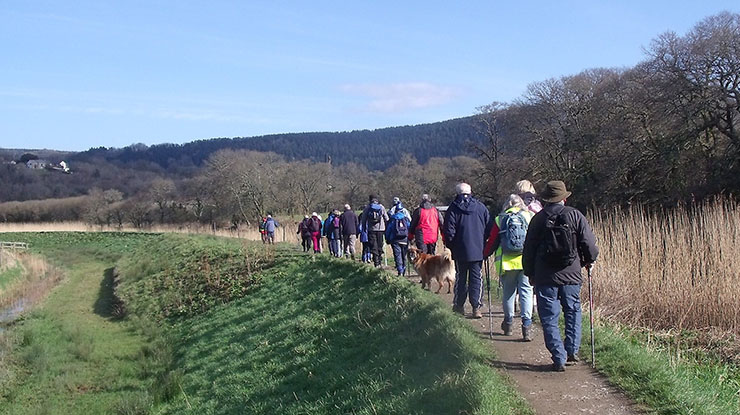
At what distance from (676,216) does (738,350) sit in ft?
10.8

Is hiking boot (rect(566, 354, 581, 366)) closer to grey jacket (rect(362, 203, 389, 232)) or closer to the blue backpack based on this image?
the blue backpack

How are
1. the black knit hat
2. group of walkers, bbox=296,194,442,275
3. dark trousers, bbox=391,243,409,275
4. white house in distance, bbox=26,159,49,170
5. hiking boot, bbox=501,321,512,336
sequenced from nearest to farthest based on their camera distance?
the black knit hat
hiking boot, bbox=501,321,512,336
group of walkers, bbox=296,194,442,275
dark trousers, bbox=391,243,409,275
white house in distance, bbox=26,159,49,170

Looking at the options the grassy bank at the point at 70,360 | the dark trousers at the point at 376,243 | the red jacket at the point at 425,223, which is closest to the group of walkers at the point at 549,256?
the red jacket at the point at 425,223

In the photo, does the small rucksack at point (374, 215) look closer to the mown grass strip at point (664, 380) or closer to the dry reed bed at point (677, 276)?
the dry reed bed at point (677, 276)

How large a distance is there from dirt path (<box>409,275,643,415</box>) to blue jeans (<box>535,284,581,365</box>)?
0.25 m

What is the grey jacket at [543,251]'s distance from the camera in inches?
241

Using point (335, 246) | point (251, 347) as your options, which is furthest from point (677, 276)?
point (335, 246)

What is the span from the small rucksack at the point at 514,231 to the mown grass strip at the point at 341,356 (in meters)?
1.16

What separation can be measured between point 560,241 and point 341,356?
13.3ft

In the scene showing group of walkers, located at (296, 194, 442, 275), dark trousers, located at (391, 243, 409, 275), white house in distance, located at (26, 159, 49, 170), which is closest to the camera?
group of walkers, located at (296, 194, 442, 275)

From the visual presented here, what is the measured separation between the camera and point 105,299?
24.3 m

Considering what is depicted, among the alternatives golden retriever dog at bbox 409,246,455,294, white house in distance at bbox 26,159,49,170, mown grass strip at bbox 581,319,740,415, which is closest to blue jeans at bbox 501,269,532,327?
mown grass strip at bbox 581,319,740,415

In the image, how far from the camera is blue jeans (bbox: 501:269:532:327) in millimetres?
7652

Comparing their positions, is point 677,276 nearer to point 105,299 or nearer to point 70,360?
point 70,360
